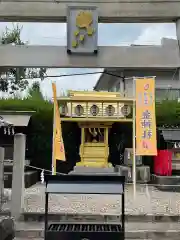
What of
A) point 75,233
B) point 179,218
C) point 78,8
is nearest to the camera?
point 75,233

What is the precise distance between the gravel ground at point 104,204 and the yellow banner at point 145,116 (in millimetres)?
1449

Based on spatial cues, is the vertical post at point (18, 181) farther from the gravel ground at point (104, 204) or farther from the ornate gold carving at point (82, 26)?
the ornate gold carving at point (82, 26)

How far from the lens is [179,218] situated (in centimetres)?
767

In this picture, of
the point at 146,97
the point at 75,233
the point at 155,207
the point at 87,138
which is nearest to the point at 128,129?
the point at 87,138

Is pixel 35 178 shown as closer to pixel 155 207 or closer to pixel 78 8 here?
pixel 155 207

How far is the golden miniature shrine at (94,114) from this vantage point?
12953 millimetres

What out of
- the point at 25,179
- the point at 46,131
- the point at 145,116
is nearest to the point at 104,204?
the point at 145,116

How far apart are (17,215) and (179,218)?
343cm

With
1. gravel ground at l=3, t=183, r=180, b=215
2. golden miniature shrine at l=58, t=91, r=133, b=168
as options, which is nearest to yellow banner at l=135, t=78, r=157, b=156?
gravel ground at l=3, t=183, r=180, b=215

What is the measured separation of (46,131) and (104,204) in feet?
23.9

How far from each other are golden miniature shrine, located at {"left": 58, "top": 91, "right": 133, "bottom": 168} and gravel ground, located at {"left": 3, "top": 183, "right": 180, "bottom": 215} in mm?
2586

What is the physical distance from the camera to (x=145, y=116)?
9977 millimetres

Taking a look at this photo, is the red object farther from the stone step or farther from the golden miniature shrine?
the stone step

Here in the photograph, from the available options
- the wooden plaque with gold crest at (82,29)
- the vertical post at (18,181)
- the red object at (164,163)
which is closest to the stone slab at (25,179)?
the vertical post at (18,181)
